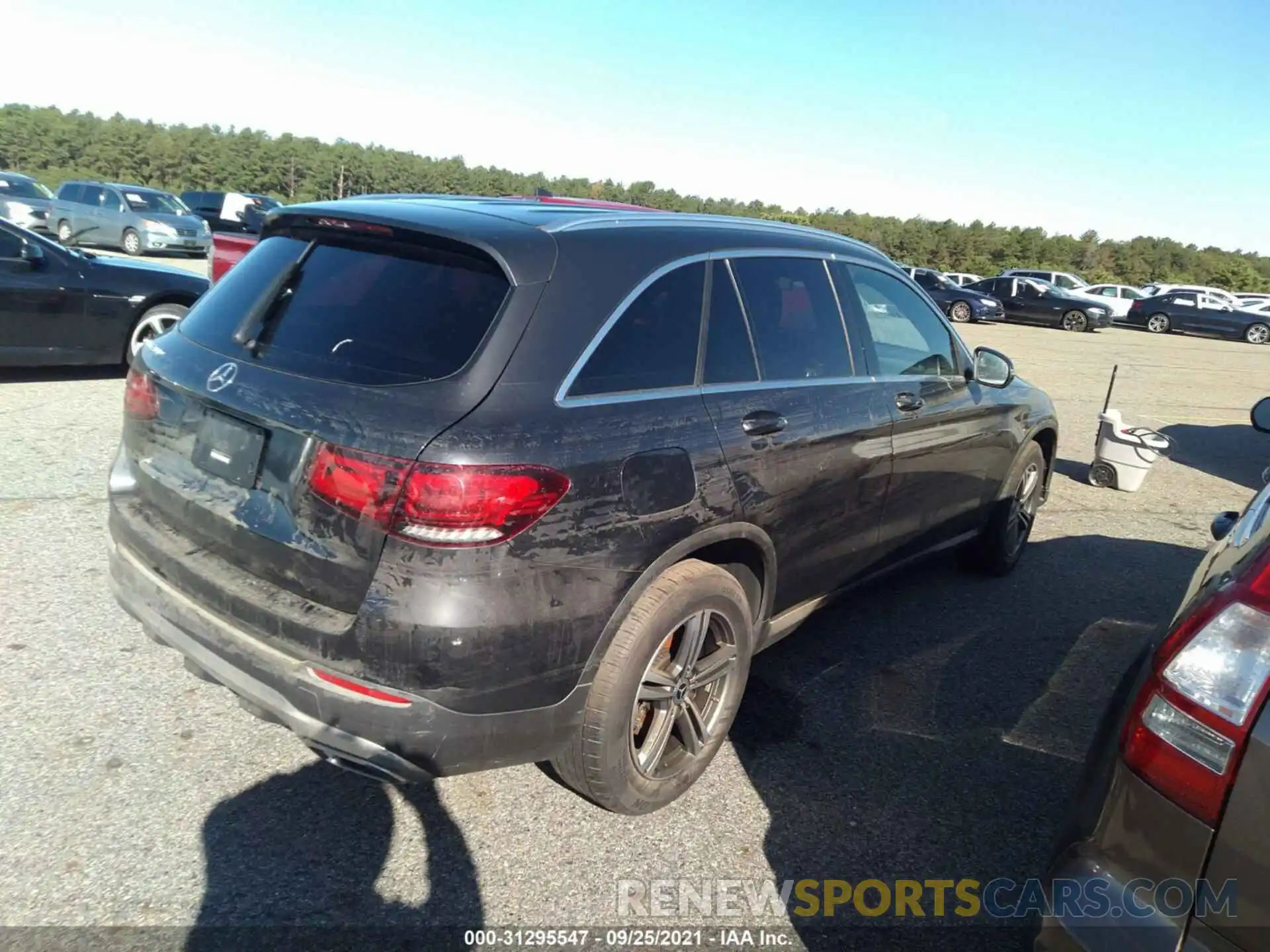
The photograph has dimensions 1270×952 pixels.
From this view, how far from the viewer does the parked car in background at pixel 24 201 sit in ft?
76.4

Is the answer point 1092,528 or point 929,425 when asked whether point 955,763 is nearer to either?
point 929,425

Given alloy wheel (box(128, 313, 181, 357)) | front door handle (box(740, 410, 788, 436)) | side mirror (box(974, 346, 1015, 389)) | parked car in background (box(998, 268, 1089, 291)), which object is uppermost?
parked car in background (box(998, 268, 1089, 291))

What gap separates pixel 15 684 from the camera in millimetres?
3303

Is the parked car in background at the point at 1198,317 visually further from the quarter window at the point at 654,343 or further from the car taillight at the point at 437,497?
the car taillight at the point at 437,497

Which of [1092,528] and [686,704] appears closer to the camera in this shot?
[686,704]

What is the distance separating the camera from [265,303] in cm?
288

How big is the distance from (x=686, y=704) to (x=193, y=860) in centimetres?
150

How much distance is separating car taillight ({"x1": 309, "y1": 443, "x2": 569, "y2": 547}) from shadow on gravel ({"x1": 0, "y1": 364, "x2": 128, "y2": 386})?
7.25 metres

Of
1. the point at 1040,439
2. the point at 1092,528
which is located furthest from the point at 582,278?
the point at 1092,528

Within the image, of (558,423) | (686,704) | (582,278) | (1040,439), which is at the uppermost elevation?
(582,278)

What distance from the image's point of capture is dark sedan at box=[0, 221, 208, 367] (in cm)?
747

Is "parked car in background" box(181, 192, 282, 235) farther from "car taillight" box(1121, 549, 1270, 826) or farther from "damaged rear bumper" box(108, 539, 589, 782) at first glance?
"car taillight" box(1121, 549, 1270, 826)

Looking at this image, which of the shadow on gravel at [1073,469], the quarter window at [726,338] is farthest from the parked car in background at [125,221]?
the quarter window at [726,338]

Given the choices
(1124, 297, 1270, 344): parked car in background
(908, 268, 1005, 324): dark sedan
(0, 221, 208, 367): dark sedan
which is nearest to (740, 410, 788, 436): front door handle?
(0, 221, 208, 367): dark sedan
